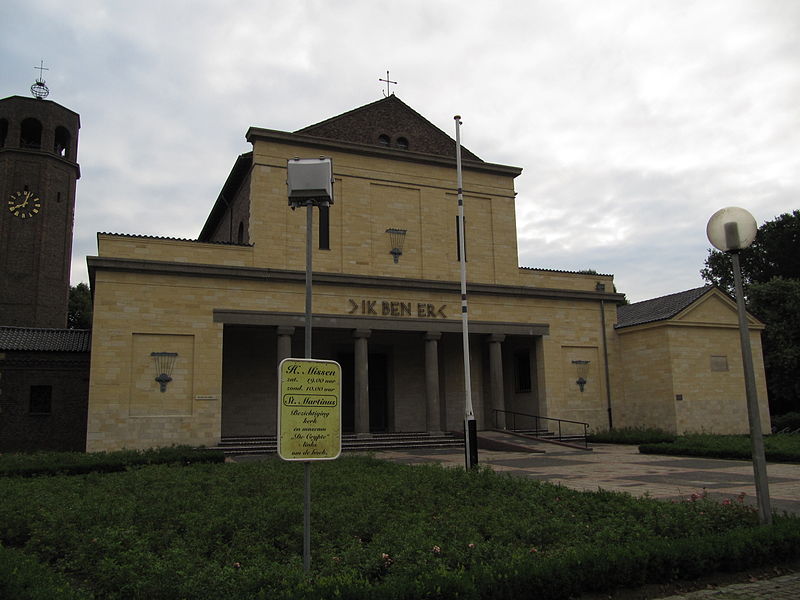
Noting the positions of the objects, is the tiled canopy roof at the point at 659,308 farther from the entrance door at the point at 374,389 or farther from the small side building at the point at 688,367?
the entrance door at the point at 374,389

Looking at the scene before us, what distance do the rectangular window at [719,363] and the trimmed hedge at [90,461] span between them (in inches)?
873

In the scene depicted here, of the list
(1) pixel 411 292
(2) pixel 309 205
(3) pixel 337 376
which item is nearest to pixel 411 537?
(3) pixel 337 376

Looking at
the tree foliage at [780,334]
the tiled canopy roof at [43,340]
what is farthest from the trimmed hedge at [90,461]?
the tree foliage at [780,334]

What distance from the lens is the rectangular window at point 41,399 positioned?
26016 millimetres

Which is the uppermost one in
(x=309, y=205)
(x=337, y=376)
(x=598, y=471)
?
(x=309, y=205)

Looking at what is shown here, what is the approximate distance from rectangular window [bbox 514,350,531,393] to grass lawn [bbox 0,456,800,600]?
20.3m

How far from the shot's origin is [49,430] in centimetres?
2589

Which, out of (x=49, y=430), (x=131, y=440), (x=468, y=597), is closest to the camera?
(x=468, y=597)

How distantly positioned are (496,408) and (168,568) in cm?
2341

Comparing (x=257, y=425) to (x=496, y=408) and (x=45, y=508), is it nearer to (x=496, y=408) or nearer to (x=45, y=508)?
(x=496, y=408)

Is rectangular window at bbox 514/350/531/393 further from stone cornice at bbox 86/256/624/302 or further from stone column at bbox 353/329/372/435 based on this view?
stone column at bbox 353/329/372/435

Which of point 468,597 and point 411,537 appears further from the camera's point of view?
point 411,537

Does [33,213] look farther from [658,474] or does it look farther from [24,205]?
[658,474]

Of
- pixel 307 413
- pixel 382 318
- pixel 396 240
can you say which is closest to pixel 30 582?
pixel 307 413
